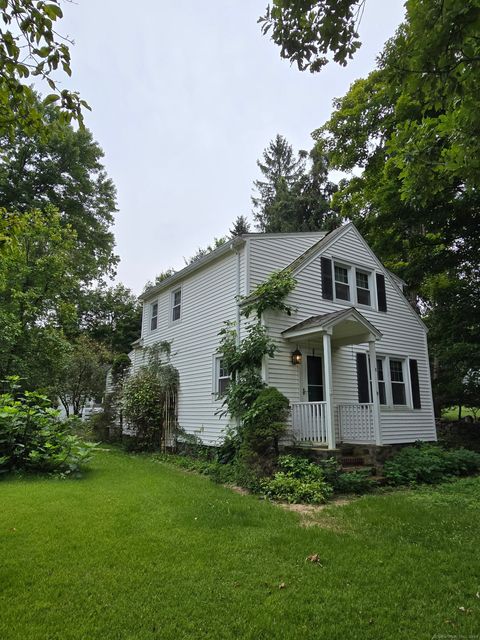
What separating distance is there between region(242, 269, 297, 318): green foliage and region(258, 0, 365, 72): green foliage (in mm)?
6276

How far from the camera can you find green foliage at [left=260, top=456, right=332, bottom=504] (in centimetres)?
688

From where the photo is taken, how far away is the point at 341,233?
12172 mm

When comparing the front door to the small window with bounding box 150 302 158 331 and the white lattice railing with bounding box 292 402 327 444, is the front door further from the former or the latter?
the small window with bounding box 150 302 158 331

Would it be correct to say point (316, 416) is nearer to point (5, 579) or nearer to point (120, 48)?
point (5, 579)

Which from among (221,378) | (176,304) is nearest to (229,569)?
(221,378)

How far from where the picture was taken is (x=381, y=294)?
504 inches

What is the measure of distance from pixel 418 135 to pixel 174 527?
5646 millimetres

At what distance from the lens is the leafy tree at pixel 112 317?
1025 inches

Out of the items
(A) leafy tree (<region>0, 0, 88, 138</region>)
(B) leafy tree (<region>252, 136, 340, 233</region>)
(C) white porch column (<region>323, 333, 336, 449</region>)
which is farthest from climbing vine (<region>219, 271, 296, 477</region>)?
(B) leafy tree (<region>252, 136, 340, 233</region>)

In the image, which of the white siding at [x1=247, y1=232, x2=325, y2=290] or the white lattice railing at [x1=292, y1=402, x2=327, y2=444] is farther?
the white siding at [x1=247, y1=232, x2=325, y2=290]

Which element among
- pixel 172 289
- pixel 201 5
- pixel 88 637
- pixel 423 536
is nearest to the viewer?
pixel 88 637

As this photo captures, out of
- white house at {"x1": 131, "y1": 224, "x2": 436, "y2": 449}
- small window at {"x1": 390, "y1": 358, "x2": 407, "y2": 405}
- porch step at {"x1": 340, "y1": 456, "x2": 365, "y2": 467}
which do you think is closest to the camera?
porch step at {"x1": 340, "y1": 456, "x2": 365, "y2": 467}

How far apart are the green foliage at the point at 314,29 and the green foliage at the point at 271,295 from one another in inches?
247

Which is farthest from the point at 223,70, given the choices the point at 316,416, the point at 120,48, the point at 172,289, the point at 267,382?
the point at 172,289
